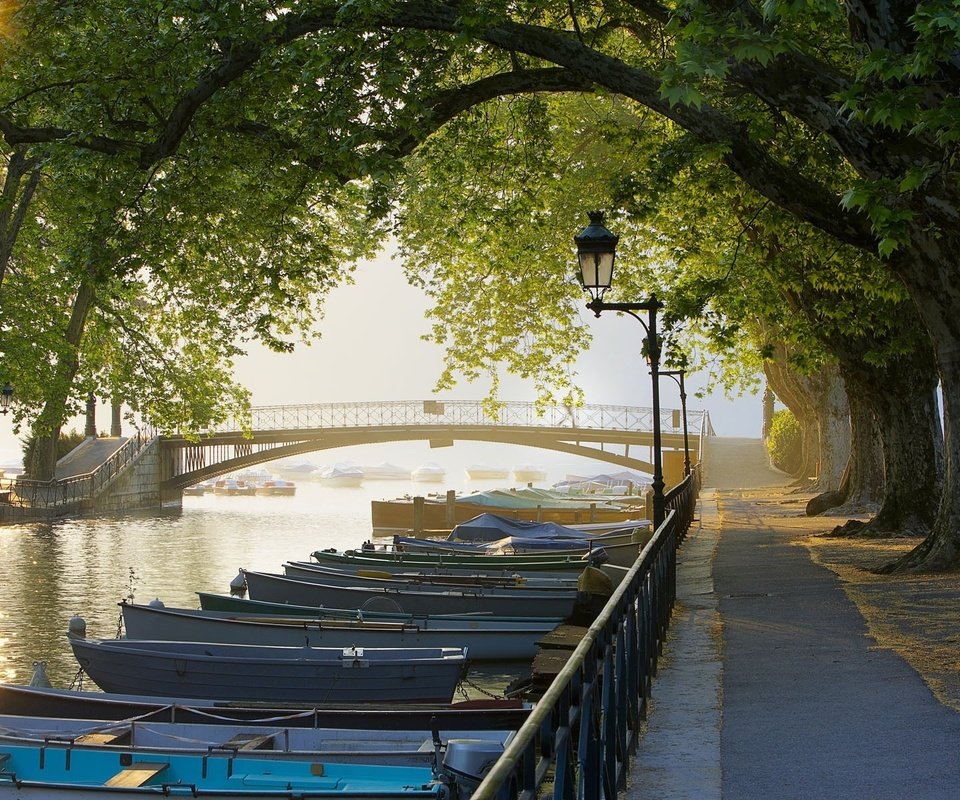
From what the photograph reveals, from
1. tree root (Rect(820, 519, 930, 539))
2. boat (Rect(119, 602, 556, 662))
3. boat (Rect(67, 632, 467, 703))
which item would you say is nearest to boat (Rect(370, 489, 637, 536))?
tree root (Rect(820, 519, 930, 539))

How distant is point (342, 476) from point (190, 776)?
126113mm

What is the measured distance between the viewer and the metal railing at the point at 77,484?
153 ft

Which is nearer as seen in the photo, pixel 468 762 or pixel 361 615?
pixel 468 762

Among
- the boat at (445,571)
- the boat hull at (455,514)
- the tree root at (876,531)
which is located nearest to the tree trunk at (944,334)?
the tree root at (876,531)

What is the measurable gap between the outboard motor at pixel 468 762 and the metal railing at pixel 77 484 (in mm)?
40120

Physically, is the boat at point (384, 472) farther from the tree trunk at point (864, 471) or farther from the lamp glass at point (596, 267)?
the lamp glass at point (596, 267)

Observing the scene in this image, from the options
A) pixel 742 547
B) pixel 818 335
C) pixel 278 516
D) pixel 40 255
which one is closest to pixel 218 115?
pixel 818 335

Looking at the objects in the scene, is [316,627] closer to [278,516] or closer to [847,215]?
[847,215]

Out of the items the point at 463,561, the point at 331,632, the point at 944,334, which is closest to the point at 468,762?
the point at 331,632

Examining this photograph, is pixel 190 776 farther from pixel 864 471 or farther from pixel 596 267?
pixel 864 471

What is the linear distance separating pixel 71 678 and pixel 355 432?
1916 inches

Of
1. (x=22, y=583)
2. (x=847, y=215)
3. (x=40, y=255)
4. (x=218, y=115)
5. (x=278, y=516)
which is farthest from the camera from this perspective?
(x=278, y=516)

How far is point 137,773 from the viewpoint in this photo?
28.5 ft

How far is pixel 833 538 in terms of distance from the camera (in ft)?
67.5
